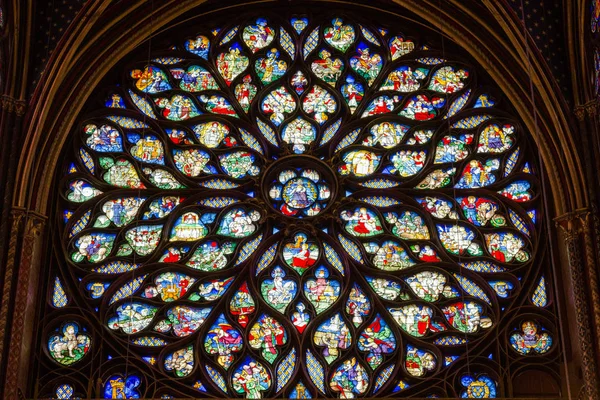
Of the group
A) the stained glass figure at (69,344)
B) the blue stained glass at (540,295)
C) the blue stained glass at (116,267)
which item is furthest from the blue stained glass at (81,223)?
the blue stained glass at (540,295)

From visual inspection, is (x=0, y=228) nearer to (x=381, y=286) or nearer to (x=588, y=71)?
(x=381, y=286)

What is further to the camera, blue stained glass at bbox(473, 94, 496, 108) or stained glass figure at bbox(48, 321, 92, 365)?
blue stained glass at bbox(473, 94, 496, 108)

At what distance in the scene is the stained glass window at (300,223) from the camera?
18438 millimetres

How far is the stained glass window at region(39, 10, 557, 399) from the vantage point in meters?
18.4

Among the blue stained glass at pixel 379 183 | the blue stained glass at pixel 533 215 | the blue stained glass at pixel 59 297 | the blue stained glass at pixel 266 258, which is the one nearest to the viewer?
the blue stained glass at pixel 59 297

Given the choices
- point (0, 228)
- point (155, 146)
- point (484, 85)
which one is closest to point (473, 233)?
point (484, 85)

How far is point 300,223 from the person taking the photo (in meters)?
19.4

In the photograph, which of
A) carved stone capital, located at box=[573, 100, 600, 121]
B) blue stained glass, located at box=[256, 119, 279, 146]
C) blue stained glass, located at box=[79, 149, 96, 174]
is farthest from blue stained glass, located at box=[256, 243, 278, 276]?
carved stone capital, located at box=[573, 100, 600, 121]

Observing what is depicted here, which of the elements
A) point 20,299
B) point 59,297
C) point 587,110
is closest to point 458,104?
point 587,110

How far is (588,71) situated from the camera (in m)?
19.1

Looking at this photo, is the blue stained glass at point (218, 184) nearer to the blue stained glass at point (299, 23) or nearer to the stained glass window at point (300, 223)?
the stained glass window at point (300, 223)

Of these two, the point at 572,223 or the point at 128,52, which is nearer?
the point at 572,223

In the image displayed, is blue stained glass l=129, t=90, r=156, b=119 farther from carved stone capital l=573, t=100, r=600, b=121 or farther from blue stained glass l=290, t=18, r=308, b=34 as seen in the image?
carved stone capital l=573, t=100, r=600, b=121

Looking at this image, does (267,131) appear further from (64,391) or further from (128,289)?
(64,391)
